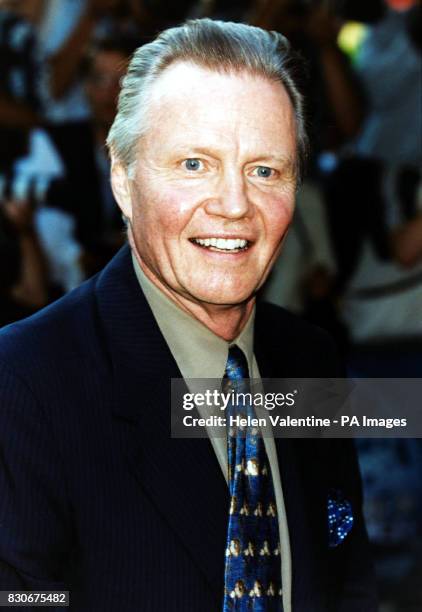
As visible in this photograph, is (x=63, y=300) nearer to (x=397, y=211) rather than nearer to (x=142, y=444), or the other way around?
(x=142, y=444)

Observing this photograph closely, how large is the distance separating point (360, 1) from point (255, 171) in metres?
2.29

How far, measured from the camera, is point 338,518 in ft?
5.18

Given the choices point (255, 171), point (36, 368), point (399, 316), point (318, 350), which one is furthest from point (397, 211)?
point (36, 368)

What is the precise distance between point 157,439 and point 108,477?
3.8 inches

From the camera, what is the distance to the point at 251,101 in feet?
4.56

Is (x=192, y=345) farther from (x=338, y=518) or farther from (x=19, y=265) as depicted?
(x=19, y=265)

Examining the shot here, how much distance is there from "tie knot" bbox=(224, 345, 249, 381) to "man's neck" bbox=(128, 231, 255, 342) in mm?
22

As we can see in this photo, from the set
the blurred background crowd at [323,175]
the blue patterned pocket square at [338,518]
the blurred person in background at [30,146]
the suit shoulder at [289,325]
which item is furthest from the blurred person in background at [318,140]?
the blue patterned pocket square at [338,518]

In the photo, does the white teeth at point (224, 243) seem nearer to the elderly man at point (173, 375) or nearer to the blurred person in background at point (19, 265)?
the elderly man at point (173, 375)

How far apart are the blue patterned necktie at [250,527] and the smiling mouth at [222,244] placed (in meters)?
0.19

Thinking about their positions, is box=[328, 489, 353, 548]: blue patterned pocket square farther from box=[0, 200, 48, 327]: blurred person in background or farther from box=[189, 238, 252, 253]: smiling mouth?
box=[0, 200, 48, 327]: blurred person in background

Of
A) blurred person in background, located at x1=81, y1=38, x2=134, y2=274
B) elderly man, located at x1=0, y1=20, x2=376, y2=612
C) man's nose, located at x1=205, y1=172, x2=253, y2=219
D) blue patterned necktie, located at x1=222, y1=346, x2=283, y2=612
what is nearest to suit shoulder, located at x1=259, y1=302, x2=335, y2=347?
elderly man, located at x1=0, y1=20, x2=376, y2=612

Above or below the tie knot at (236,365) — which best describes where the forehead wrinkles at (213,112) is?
above

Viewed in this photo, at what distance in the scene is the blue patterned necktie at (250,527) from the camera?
134 centimetres
